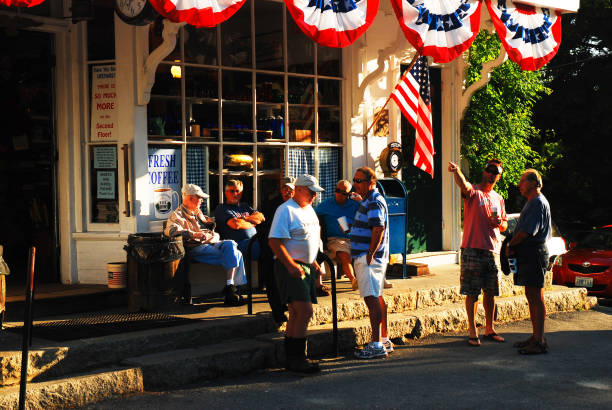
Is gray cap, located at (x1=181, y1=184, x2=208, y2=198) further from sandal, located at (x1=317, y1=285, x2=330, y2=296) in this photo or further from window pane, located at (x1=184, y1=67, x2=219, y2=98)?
sandal, located at (x1=317, y1=285, x2=330, y2=296)

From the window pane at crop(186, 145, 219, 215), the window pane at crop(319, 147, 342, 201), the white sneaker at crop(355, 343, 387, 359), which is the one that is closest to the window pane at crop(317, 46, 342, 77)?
the window pane at crop(319, 147, 342, 201)

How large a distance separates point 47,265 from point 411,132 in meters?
5.81

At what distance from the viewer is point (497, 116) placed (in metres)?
13.8

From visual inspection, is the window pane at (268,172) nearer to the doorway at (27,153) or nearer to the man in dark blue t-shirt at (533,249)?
the doorway at (27,153)

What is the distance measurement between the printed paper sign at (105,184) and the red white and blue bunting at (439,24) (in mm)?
3836

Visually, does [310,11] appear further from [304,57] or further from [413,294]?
[413,294]

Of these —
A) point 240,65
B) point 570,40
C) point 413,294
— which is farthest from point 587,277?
point 570,40

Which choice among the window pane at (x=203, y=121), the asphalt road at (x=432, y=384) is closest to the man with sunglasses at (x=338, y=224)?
the asphalt road at (x=432, y=384)

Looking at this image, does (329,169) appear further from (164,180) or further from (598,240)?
(598,240)

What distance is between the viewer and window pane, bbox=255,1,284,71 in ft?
33.3

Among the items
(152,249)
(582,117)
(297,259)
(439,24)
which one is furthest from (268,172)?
(582,117)

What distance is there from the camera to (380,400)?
20.4 ft

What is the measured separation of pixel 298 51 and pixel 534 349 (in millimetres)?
5136

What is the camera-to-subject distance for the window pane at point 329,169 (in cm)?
1098
